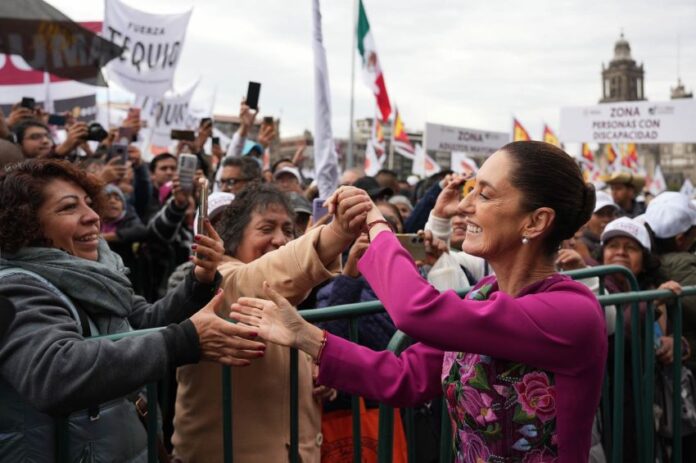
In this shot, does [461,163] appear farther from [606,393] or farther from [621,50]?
[621,50]

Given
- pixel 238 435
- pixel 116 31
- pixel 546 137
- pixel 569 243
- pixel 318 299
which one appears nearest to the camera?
pixel 238 435

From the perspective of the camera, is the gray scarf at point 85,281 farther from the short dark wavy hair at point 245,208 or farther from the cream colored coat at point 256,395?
the short dark wavy hair at point 245,208

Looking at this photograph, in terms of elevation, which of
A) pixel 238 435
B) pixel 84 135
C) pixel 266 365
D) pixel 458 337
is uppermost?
pixel 84 135

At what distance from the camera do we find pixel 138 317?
9.36 feet

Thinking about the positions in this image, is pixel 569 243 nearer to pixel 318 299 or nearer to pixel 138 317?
pixel 318 299

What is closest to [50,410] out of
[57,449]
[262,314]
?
[57,449]

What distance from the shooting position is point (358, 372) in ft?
7.16

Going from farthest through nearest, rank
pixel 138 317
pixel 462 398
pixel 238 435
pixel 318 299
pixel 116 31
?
1. pixel 116 31
2. pixel 318 299
3. pixel 138 317
4. pixel 238 435
5. pixel 462 398

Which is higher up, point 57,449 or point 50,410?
point 50,410

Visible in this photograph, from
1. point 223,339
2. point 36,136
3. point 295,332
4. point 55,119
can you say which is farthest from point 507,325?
point 55,119

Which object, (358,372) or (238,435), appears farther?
(238,435)

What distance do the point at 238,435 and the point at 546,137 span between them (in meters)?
18.9

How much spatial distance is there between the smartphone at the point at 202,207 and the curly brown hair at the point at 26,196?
456 mm

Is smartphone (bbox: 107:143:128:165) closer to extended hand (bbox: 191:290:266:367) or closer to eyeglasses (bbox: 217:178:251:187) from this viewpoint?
eyeglasses (bbox: 217:178:251:187)
